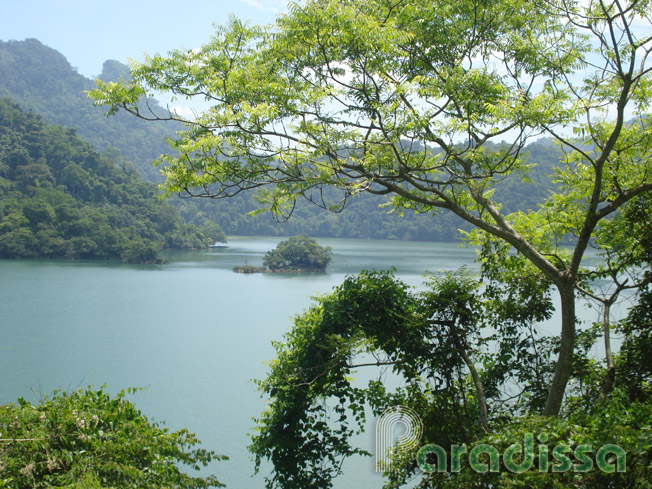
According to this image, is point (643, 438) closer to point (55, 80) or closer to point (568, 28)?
point (568, 28)

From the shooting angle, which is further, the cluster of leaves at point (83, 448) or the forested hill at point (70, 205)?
the forested hill at point (70, 205)

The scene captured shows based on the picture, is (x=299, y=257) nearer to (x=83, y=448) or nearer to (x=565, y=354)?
(x=565, y=354)

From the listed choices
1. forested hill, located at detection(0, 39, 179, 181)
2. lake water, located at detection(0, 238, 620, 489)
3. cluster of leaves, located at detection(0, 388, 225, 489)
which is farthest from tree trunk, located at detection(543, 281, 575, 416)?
forested hill, located at detection(0, 39, 179, 181)

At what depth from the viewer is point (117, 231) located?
106 feet

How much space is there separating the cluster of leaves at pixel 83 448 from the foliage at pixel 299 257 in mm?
26290

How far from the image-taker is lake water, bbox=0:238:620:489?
8.36m

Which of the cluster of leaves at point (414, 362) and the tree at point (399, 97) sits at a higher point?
the tree at point (399, 97)

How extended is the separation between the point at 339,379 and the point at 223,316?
41.7 feet

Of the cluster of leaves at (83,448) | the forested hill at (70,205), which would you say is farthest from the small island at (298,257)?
the cluster of leaves at (83,448)

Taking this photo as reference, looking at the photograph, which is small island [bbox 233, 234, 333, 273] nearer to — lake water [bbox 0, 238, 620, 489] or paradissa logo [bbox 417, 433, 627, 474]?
lake water [bbox 0, 238, 620, 489]

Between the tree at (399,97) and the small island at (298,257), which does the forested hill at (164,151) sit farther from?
the tree at (399,97)

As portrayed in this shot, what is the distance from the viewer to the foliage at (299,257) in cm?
2941

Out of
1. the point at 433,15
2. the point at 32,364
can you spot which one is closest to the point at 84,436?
the point at 433,15

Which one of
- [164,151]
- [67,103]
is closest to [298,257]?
[164,151]
